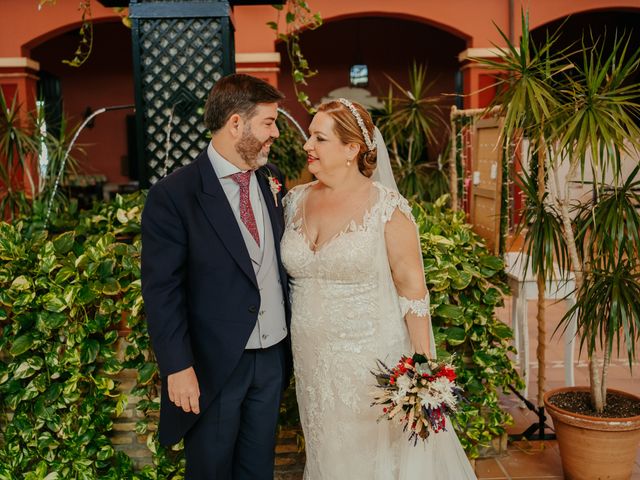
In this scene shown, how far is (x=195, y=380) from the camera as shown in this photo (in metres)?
2.20

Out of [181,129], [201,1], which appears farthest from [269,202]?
[201,1]

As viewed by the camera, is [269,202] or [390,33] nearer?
[269,202]

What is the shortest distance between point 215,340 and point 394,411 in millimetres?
618

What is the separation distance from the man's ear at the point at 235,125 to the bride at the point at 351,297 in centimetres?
29

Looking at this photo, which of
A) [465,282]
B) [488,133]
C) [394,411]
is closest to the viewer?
[394,411]

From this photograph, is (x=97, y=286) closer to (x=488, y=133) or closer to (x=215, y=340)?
(x=215, y=340)

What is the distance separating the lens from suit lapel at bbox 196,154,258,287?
219 cm

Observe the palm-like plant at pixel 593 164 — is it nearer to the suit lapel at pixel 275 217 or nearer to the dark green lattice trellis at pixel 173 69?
the suit lapel at pixel 275 217

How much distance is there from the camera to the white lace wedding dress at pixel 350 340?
2430 millimetres

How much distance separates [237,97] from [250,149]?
0.56 feet

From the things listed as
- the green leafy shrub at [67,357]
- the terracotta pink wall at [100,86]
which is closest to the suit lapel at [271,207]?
the green leafy shrub at [67,357]

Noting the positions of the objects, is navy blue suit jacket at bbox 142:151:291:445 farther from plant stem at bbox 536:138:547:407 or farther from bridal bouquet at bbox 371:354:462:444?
plant stem at bbox 536:138:547:407

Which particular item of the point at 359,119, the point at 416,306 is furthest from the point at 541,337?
the point at 359,119

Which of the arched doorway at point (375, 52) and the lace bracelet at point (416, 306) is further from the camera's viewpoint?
the arched doorway at point (375, 52)
